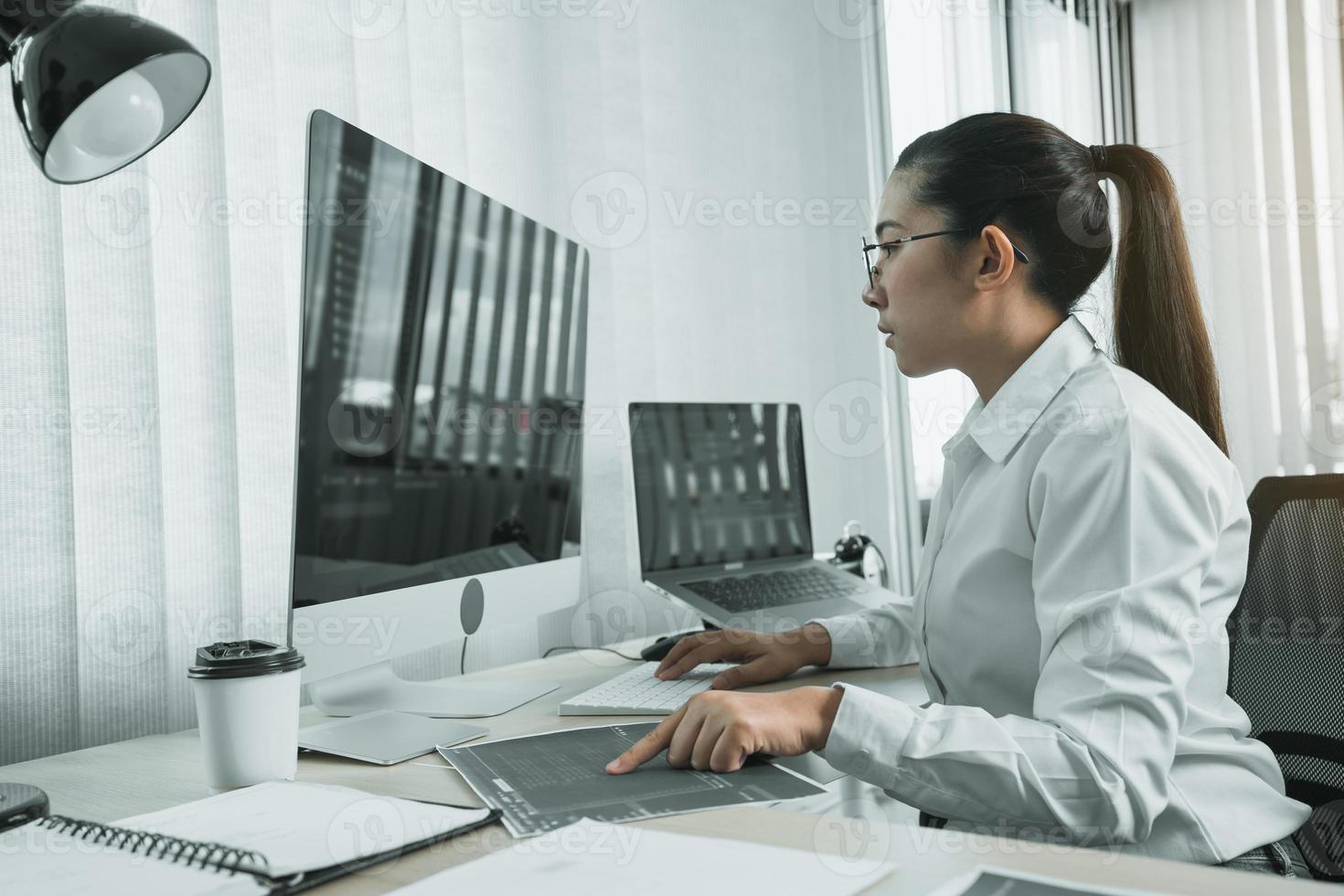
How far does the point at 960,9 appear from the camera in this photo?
9.45 ft

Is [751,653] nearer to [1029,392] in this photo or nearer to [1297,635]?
[1029,392]

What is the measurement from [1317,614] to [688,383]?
3.96ft

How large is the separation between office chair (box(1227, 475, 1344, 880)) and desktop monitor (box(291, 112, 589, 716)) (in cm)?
87

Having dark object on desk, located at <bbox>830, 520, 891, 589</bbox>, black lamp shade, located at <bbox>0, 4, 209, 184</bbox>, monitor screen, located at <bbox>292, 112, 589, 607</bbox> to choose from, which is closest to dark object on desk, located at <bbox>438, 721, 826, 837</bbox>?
monitor screen, located at <bbox>292, 112, 589, 607</bbox>

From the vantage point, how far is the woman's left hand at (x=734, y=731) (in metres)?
0.80

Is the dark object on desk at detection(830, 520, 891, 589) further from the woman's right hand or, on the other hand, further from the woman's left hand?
the woman's left hand

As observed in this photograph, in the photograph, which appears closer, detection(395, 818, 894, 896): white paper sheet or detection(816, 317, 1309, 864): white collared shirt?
detection(395, 818, 894, 896): white paper sheet

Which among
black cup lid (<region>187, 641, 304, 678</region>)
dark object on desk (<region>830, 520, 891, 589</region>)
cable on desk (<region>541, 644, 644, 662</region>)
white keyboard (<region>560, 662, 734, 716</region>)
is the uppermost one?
black cup lid (<region>187, 641, 304, 678</region>)

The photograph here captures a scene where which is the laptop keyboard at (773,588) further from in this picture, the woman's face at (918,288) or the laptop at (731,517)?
the woman's face at (918,288)

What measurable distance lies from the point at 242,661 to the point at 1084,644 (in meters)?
0.68

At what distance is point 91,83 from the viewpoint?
0.75m

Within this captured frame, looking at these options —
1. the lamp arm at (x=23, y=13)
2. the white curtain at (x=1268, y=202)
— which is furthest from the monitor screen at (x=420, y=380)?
the white curtain at (x=1268, y=202)

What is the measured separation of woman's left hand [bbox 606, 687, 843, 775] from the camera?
800mm


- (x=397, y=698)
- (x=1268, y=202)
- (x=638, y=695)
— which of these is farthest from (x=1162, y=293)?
(x=1268, y=202)
